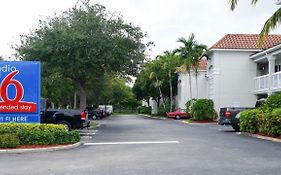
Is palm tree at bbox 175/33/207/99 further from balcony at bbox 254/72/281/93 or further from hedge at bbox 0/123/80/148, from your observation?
hedge at bbox 0/123/80/148

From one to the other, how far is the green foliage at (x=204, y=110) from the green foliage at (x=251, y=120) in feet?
53.9

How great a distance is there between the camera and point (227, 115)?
2661 cm

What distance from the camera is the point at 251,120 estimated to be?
23484mm

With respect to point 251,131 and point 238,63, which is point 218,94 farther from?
point 251,131

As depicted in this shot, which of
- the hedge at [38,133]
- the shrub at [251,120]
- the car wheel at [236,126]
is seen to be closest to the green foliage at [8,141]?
the hedge at [38,133]

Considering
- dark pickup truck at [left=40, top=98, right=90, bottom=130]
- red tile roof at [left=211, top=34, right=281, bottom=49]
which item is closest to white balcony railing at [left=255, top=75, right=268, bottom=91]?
red tile roof at [left=211, top=34, right=281, bottom=49]

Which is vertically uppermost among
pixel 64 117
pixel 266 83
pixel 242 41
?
pixel 242 41

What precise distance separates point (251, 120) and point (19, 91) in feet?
38.3

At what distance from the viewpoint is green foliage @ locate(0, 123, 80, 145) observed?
16.6 metres

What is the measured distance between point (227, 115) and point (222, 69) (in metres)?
15.3

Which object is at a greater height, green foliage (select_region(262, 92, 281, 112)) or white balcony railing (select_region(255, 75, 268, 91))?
white balcony railing (select_region(255, 75, 268, 91))

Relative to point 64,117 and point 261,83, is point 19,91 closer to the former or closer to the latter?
point 64,117

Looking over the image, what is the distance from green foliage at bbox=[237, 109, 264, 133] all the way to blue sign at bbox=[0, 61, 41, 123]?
10.8 metres

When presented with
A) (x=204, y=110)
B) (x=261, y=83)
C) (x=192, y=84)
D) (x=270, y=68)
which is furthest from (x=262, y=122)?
(x=192, y=84)
